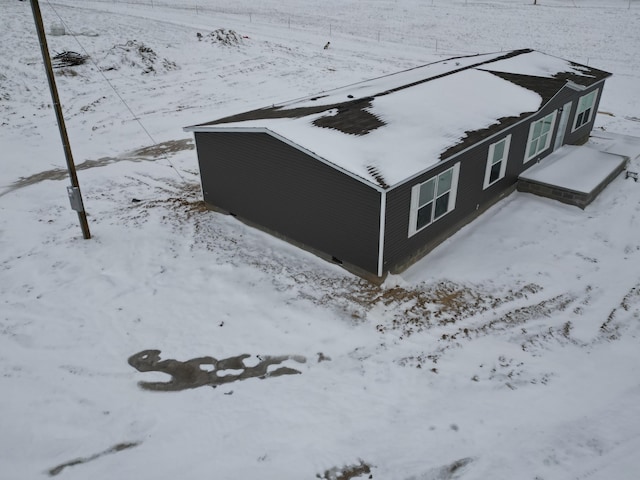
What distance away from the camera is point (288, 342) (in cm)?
1091

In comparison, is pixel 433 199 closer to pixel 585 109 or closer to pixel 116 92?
pixel 585 109

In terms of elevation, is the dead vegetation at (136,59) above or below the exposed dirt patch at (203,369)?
above

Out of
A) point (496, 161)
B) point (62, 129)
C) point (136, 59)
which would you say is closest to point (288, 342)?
point (62, 129)

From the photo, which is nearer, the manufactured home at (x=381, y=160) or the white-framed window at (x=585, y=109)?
the manufactured home at (x=381, y=160)

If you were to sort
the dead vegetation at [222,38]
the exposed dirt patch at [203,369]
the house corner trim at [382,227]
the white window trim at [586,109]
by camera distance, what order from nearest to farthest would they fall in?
the exposed dirt patch at [203,369], the house corner trim at [382,227], the white window trim at [586,109], the dead vegetation at [222,38]

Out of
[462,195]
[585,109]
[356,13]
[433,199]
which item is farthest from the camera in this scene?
[356,13]

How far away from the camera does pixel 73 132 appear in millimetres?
23625

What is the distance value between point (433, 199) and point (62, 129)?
33.8 ft

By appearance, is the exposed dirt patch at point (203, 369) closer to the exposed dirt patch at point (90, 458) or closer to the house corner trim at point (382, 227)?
the exposed dirt patch at point (90, 458)

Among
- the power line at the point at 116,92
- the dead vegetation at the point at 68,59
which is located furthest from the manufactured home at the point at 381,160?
the dead vegetation at the point at 68,59

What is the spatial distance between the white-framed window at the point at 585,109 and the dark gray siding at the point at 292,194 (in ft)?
44.8

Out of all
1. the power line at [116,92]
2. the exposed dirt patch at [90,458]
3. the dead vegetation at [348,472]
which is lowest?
the dead vegetation at [348,472]

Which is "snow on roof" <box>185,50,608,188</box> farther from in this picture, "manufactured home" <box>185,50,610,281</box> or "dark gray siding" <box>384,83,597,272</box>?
"dark gray siding" <box>384,83,597,272</box>

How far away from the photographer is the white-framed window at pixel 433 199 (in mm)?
12836
